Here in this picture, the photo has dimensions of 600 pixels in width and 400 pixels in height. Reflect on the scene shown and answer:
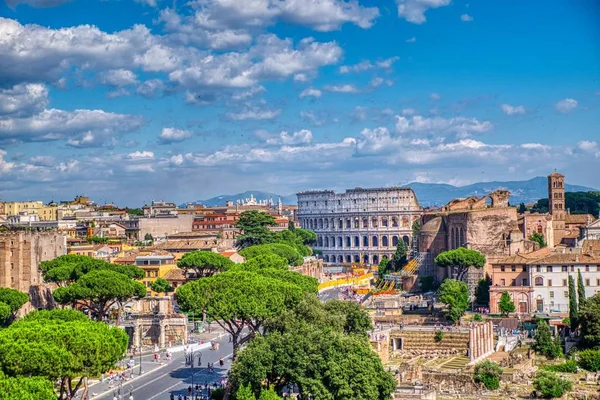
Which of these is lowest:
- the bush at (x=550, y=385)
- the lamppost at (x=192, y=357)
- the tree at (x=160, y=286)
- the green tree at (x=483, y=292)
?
the bush at (x=550, y=385)

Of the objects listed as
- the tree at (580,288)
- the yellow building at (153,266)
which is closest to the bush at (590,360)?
the tree at (580,288)

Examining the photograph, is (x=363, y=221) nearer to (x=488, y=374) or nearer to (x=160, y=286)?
(x=160, y=286)

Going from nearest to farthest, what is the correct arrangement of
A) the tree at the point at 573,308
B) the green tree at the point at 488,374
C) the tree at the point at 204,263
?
1. the green tree at the point at 488,374
2. the tree at the point at 573,308
3. the tree at the point at 204,263

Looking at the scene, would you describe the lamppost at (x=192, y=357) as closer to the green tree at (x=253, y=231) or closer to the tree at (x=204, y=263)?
the tree at (x=204, y=263)

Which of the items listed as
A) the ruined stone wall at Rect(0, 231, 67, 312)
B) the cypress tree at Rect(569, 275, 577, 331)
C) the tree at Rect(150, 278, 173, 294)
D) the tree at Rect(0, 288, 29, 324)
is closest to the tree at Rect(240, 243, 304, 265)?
the tree at Rect(150, 278, 173, 294)

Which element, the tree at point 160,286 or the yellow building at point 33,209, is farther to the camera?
the yellow building at point 33,209

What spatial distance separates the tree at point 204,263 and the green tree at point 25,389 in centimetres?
5447

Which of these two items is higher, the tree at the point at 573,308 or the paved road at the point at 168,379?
the tree at the point at 573,308

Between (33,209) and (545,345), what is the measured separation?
5071 inches

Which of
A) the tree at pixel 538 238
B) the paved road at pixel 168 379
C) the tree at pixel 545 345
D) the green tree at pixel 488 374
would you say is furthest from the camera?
the tree at pixel 538 238

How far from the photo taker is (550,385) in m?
52.0

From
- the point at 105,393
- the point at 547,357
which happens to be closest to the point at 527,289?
the point at 547,357

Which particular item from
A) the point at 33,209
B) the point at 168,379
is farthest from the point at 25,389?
the point at 33,209

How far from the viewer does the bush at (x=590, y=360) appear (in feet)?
197
